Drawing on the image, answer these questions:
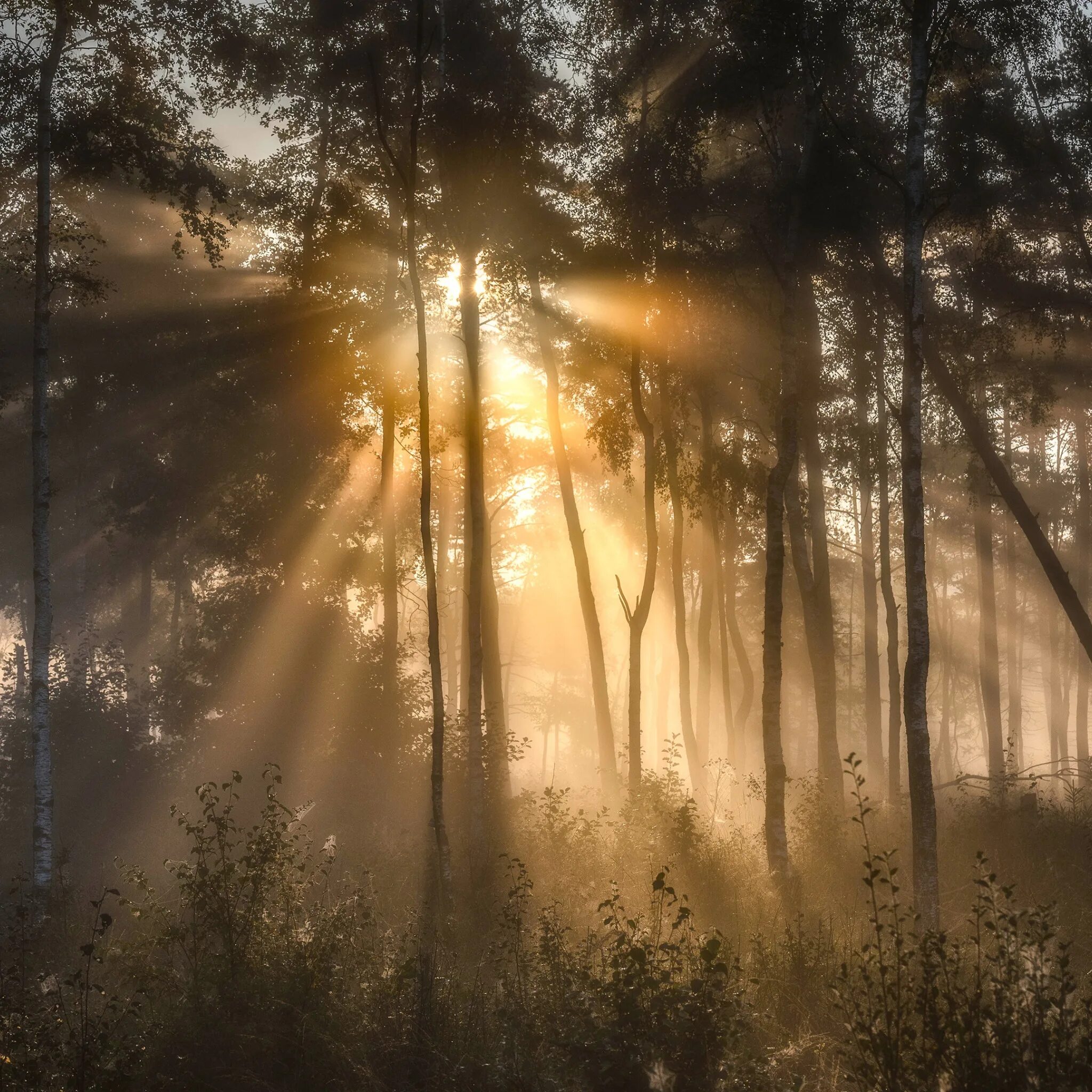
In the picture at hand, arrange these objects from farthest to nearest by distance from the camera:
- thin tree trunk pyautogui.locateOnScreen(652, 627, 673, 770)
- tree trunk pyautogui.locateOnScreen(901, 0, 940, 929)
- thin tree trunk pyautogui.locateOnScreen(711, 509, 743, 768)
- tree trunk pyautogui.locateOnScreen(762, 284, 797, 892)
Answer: thin tree trunk pyautogui.locateOnScreen(652, 627, 673, 770)
thin tree trunk pyautogui.locateOnScreen(711, 509, 743, 768)
tree trunk pyautogui.locateOnScreen(762, 284, 797, 892)
tree trunk pyautogui.locateOnScreen(901, 0, 940, 929)

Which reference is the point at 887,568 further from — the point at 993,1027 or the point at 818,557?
the point at 993,1027

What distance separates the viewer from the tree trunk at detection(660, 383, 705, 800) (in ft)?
58.7

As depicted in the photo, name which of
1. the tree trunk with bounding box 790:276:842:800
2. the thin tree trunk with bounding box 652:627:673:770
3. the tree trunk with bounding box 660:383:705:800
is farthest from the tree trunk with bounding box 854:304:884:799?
the thin tree trunk with bounding box 652:627:673:770

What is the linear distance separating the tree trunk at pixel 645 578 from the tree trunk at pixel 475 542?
3.36 m

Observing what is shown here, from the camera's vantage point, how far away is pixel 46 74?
13.1 m

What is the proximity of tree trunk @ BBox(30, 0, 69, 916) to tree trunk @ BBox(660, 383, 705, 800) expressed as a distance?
10.7m

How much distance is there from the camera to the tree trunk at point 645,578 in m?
16.7

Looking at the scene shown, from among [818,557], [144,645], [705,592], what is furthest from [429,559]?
[144,645]

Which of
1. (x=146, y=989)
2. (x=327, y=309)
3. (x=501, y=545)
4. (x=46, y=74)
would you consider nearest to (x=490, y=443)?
(x=327, y=309)

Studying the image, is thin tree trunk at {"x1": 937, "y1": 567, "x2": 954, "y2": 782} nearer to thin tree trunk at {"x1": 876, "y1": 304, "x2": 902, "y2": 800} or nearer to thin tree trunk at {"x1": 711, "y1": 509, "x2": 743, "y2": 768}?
thin tree trunk at {"x1": 711, "y1": 509, "x2": 743, "y2": 768}

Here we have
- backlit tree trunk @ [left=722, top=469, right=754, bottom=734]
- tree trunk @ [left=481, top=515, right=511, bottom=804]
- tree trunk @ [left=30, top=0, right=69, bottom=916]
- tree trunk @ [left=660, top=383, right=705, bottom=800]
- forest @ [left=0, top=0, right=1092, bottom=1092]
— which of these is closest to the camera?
forest @ [left=0, top=0, right=1092, bottom=1092]

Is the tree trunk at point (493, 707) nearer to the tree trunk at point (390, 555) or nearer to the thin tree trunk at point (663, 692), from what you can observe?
the tree trunk at point (390, 555)

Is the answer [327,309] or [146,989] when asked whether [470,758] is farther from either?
[327,309]

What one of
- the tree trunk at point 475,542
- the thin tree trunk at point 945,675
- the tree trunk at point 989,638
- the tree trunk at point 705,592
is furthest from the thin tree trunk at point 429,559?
the thin tree trunk at point 945,675
